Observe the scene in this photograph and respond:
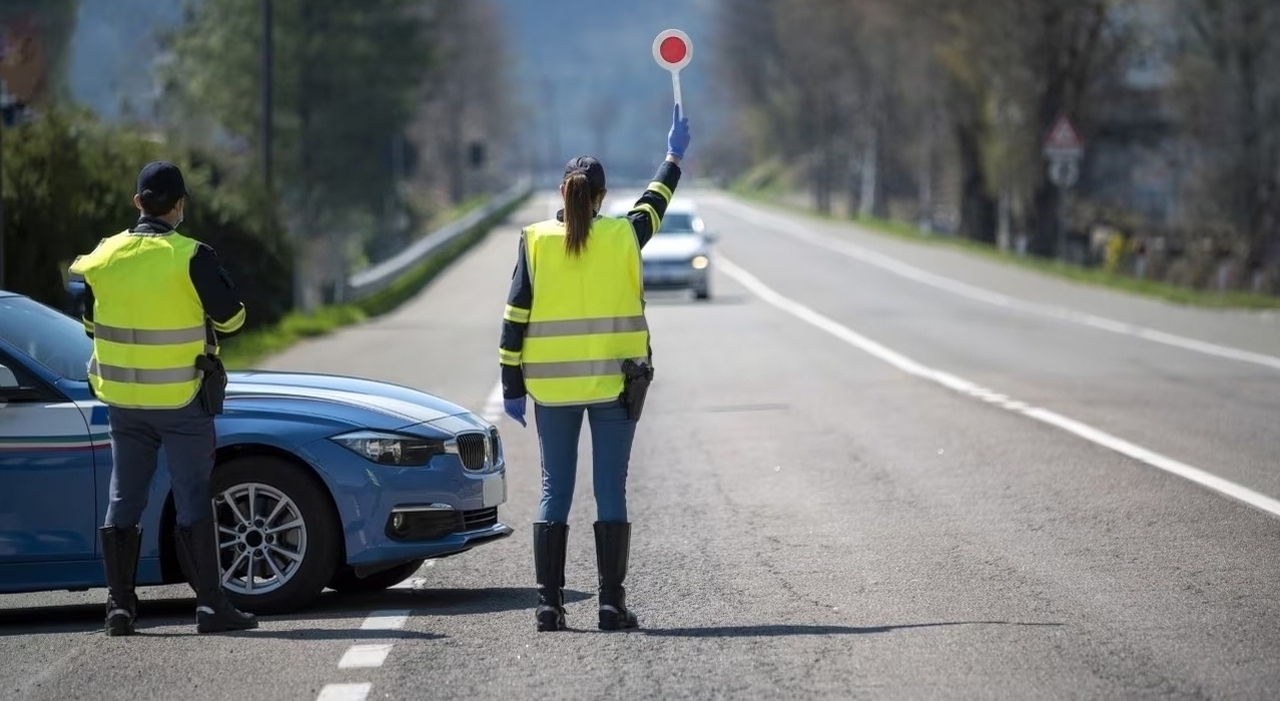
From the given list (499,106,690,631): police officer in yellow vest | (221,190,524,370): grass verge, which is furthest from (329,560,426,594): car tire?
(221,190,524,370): grass verge

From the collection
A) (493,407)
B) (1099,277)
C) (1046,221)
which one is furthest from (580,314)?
(1046,221)

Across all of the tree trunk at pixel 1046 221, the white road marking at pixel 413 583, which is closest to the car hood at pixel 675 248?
the tree trunk at pixel 1046 221

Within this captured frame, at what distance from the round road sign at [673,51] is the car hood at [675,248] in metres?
30.0

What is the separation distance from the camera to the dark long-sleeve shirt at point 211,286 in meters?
8.83

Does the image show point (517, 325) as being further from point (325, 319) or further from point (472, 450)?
point (325, 319)

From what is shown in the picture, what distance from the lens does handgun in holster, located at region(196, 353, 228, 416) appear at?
29.0 ft

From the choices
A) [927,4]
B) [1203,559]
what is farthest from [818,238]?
[1203,559]

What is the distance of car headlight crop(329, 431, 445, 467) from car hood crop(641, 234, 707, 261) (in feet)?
101

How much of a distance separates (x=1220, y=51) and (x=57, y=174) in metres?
37.1

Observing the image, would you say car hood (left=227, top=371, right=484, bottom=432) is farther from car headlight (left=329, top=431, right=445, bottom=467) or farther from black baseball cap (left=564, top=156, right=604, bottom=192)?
black baseball cap (left=564, top=156, right=604, bottom=192)

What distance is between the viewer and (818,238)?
7169cm

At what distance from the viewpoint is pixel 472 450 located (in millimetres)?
9695

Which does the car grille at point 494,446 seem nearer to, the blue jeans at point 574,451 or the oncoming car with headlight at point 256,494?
the oncoming car with headlight at point 256,494

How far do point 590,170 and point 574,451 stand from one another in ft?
3.46
